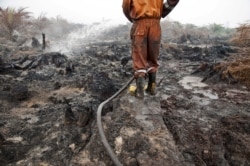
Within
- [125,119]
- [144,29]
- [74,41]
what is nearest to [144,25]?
[144,29]

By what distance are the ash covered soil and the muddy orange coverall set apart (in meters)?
0.53

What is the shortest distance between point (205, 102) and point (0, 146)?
8.17ft

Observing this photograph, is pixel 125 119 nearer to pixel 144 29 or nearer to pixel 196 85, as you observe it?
pixel 144 29

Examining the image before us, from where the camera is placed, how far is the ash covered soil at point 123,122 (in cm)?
237

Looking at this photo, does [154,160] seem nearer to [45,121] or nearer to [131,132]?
[131,132]

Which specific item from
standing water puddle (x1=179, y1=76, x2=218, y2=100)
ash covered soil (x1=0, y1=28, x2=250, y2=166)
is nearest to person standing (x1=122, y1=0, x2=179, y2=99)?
ash covered soil (x1=0, y1=28, x2=250, y2=166)

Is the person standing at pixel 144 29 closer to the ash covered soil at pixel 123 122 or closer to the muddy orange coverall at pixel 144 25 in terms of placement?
the muddy orange coverall at pixel 144 25

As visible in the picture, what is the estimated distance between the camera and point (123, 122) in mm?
2918

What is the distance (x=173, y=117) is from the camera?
123 inches

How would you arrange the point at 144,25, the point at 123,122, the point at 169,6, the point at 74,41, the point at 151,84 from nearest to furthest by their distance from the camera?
the point at 123,122 < the point at 144,25 < the point at 169,6 < the point at 151,84 < the point at 74,41

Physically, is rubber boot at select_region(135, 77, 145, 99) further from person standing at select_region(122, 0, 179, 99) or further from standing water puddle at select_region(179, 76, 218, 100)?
standing water puddle at select_region(179, 76, 218, 100)

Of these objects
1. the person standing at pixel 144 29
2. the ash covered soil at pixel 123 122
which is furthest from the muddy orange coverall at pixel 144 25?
the ash covered soil at pixel 123 122

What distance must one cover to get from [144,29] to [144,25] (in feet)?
0.16

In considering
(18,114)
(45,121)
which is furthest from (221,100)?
(18,114)
